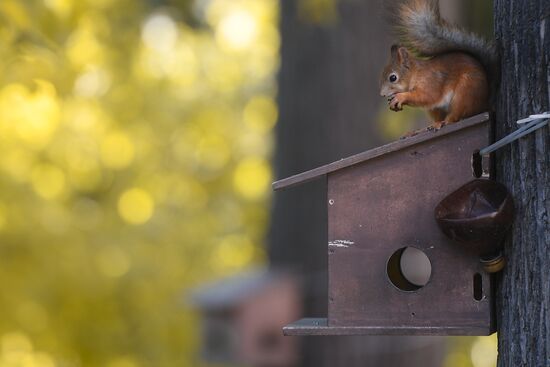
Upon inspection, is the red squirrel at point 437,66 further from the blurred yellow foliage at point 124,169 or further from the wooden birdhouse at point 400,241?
the blurred yellow foliage at point 124,169

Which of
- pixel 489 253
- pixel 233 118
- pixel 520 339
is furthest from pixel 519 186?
pixel 233 118

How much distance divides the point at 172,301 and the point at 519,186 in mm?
6245

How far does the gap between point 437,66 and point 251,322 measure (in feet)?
10.6

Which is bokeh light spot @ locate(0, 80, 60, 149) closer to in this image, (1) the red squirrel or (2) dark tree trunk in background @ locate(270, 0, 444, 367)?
(2) dark tree trunk in background @ locate(270, 0, 444, 367)

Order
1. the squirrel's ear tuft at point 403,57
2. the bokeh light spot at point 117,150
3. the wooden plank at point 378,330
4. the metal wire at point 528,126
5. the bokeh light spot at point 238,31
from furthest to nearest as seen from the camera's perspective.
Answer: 1. the bokeh light spot at point 238,31
2. the bokeh light spot at point 117,150
3. the squirrel's ear tuft at point 403,57
4. the wooden plank at point 378,330
5. the metal wire at point 528,126

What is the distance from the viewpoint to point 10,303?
6.22m

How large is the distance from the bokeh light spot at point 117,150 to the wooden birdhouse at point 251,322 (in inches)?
163

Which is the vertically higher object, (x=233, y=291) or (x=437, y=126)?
(x=437, y=126)

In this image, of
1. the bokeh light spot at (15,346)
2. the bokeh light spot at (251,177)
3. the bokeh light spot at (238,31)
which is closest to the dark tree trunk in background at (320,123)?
the bokeh light spot at (15,346)

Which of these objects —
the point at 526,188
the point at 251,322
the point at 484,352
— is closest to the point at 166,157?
the point at 484,352

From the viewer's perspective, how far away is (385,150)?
200cm

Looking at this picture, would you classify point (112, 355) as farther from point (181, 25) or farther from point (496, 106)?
point (496, 106)

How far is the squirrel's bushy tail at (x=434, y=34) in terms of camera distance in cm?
196

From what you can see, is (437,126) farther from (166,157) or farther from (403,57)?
(166,157)
